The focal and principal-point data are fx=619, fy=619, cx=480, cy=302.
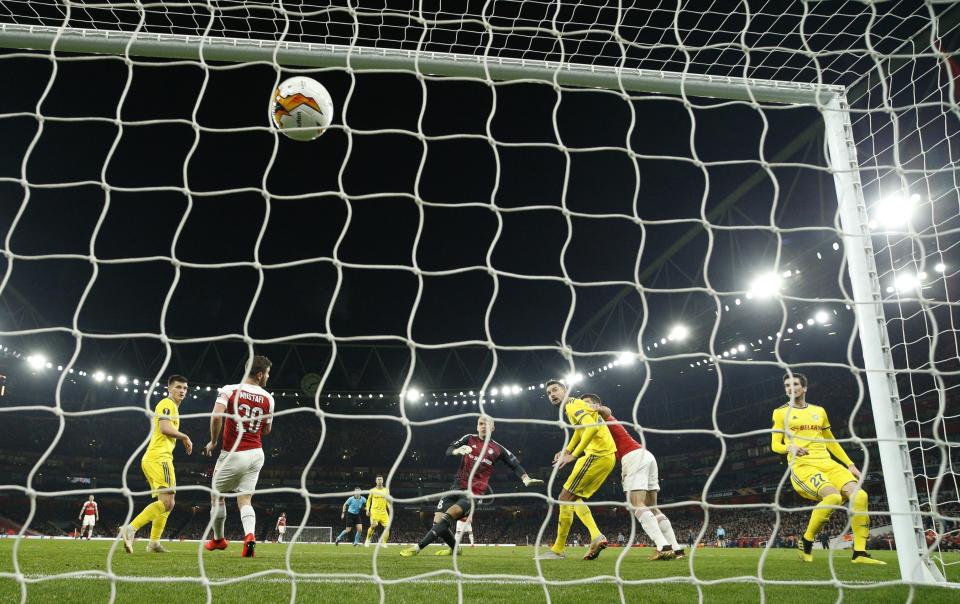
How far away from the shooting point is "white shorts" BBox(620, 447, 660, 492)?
6914mm

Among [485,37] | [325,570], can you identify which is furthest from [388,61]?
[325,570]

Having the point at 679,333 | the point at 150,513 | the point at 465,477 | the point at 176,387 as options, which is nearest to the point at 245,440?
the point at 176,387

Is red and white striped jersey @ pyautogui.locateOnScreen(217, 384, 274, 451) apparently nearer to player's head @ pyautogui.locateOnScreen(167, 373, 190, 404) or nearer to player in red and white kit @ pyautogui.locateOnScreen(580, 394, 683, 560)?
player's head @ pyautogui.locateOnScreen(167, 373, 190, 404)

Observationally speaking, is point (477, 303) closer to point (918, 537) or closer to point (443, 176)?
point (443, 176)

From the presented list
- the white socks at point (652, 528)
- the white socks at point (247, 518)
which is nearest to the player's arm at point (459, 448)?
the white socks at point (652, 528)

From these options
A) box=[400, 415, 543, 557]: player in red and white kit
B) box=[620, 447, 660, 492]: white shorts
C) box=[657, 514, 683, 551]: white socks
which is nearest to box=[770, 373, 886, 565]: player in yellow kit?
box=[657, 514, 683, 551]: white socks

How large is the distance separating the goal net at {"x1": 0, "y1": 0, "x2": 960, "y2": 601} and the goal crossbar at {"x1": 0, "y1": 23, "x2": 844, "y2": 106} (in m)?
0.02

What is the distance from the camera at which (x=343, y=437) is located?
35562 millimetres

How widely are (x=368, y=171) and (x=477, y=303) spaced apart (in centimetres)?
994

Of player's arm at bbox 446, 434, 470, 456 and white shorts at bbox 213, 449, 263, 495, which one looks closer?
white shorts at bbox 213, 449, 263, 495

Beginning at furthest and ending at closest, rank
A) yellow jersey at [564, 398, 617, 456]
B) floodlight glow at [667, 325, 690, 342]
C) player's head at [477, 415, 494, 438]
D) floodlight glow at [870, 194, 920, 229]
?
1. floodlight glow at [667, 325, 690, 342]
2. yellow jersey at [564, 398, 617, 456]
3. floodlight glow at [870, 194, 920, 229]
4. player's head at [477, 415, 494, 438]

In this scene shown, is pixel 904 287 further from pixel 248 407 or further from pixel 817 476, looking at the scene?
pixel 248 407

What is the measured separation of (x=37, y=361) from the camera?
2652 centimetres

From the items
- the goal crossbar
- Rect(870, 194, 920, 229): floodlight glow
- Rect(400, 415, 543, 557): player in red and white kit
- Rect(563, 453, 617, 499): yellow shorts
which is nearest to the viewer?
the goal crossbar
